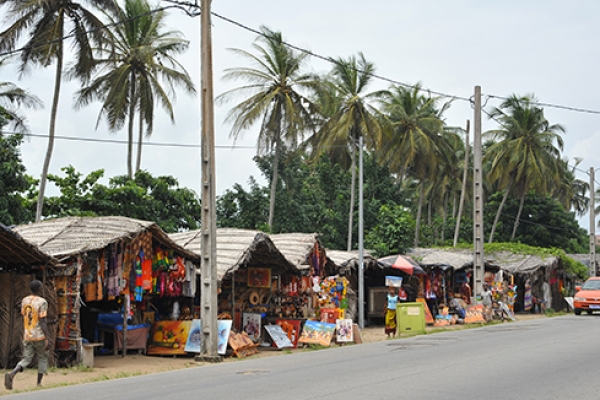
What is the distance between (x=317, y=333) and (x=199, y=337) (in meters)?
3.56

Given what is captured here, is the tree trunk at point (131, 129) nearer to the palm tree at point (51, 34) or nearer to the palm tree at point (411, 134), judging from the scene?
the palm tree at point (51, 34)

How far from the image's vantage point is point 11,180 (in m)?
25.3

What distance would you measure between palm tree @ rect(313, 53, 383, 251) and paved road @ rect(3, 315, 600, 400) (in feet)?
72.8

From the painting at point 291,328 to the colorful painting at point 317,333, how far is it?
157mm

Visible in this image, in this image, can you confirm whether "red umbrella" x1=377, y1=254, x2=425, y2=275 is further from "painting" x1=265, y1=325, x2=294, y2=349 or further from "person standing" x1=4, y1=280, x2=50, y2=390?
"person standing" x1=4, y1=280, x2=50, y2=390

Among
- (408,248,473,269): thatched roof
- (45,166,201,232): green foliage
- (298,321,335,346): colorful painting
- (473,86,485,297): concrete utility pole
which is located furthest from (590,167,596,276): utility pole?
(298,321,335,346): colorful painting

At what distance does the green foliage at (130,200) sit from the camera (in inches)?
1153

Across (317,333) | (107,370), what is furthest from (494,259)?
(107,370)

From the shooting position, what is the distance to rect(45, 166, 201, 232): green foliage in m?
29.3

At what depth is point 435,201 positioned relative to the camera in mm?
64938

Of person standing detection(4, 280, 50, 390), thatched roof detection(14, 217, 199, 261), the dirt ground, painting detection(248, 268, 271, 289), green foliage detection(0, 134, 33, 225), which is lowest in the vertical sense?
the dirt ground

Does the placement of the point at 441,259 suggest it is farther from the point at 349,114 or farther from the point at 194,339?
the point at 194,339

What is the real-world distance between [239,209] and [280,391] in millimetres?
27737

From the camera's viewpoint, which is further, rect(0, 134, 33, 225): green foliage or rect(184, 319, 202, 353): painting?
rect(0, 134, 33, 225): green foliage
